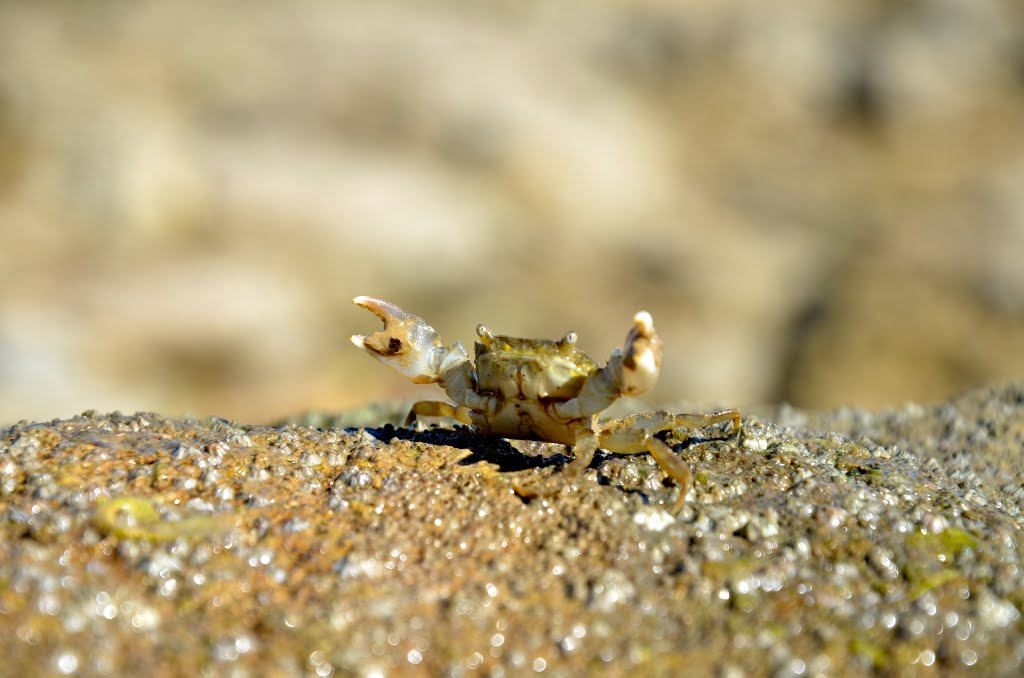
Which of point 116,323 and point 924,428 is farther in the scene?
point 116,323

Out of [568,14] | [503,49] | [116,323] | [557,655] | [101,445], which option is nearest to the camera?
[557,655]

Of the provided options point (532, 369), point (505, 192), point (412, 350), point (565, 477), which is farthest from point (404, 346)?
point (505, 192)

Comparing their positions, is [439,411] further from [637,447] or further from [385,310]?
[637,447]

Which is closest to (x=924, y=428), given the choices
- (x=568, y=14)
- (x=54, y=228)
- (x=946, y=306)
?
(x=946, y=306)

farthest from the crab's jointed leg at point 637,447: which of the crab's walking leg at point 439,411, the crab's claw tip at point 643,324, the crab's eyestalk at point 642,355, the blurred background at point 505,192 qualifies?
the blurred background at point 505,192

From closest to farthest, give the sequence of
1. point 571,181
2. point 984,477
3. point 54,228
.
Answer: point 984,477 < point 54,228 < point 571,181

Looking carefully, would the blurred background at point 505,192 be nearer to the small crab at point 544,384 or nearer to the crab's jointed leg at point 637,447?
the small crab at point 544,384

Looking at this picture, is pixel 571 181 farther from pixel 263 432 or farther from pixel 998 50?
pixel 263 432
